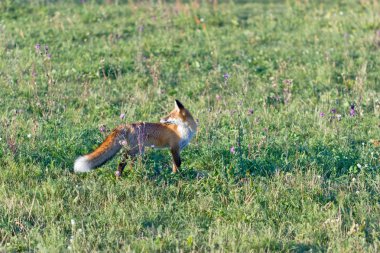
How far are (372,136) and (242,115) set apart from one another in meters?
1.63

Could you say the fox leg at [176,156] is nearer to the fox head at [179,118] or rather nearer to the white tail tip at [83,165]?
the fox head at [179,118]

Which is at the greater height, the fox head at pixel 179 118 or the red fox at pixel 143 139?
the fox head at pixel 179 118

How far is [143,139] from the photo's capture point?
7.42 meters

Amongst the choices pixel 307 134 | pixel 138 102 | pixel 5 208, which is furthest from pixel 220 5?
pixel 5 208

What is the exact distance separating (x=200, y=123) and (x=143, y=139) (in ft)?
6.53

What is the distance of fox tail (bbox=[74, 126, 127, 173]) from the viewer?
706 cm

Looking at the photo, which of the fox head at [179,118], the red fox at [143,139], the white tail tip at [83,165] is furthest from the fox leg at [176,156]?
the white tail tip at [83,165]

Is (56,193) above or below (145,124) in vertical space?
below

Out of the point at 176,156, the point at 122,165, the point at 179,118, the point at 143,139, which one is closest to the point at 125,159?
the point at 122,165

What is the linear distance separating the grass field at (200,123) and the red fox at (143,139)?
209 mm

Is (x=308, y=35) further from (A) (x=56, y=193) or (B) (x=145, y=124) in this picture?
(A) (x=56, y=193)

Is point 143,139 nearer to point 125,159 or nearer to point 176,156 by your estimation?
point 125,159

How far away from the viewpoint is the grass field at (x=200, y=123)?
21.3ft

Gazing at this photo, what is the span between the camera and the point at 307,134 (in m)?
9.14
